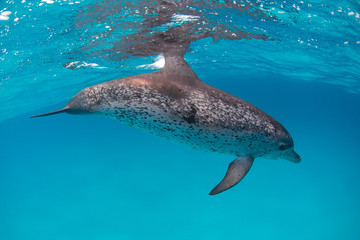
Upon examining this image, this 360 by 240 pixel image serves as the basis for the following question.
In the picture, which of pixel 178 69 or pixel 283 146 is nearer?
pixel 283 146

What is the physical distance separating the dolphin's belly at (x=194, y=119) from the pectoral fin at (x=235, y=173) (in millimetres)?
328

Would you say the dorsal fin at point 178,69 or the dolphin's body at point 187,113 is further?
the dorsal fin at point 178,69

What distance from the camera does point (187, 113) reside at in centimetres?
355

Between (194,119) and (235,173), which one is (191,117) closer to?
(194,119)

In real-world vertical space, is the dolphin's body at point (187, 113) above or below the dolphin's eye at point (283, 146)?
above

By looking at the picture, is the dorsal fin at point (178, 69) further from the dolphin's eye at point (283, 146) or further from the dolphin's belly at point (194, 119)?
the dolphin's eye at point (283, 146)

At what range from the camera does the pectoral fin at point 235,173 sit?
3.75 meters

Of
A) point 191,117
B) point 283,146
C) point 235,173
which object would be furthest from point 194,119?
point 283,146

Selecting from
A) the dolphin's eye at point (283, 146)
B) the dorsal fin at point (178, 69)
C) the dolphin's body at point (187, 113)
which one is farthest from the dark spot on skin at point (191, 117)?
the dolphin's eye at point (283, 146)

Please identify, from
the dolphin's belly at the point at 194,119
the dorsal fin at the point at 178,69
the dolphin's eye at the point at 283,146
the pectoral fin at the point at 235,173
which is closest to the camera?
the dolphin's belly at the point at 194,119

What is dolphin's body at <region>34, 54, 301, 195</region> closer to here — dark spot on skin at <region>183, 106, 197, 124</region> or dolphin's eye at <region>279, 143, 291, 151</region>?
dark spot on skin at <region>183, 106, 197, 124</region>

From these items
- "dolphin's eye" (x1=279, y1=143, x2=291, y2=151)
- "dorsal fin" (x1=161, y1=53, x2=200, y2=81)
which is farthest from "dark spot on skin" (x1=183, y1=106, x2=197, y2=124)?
"dolphin's eye" (x1=279, y1=143, x2=291, y2=151)

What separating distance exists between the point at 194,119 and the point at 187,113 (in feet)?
0.45

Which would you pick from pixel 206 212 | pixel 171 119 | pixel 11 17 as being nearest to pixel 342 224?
pixel 206 212
